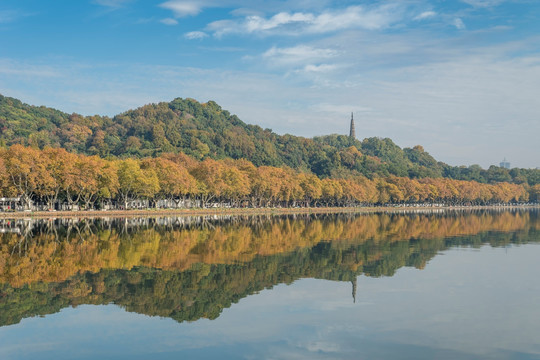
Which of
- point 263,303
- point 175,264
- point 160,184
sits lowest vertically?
point 263,303

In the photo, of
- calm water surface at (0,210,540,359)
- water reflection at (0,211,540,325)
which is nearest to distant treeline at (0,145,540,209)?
water reflection at (0,211,540,325)

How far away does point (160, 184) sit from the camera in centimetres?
9838

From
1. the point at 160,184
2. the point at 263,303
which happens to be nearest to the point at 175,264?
the point at 263,303

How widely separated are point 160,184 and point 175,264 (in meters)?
68.9

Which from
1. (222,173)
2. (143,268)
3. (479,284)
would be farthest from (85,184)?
(479,284)

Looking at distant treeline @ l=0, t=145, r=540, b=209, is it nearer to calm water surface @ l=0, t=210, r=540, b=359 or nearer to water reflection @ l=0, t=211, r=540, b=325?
water reflection @ l=0, t=211, r=540, b=325

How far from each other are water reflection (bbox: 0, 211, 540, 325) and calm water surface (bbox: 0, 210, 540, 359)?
11cm

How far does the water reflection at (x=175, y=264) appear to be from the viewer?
22.0 m

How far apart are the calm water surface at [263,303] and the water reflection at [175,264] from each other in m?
0.11

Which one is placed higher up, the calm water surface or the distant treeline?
the distant treeline

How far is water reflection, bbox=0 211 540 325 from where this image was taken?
22.0m

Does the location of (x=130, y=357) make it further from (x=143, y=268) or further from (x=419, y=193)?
(x=419, y=193)

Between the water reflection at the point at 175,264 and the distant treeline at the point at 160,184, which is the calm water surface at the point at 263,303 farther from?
the distant treeline at the point at 160,184

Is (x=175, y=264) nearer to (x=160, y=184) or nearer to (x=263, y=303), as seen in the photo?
(x=263, y=303)
